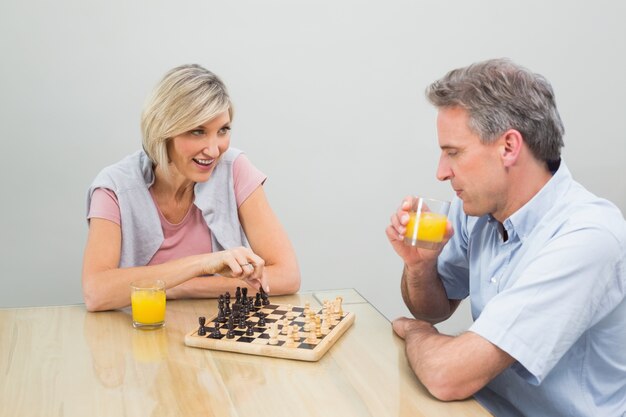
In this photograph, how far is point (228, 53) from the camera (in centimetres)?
350

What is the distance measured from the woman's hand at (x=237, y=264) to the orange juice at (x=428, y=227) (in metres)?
0.44

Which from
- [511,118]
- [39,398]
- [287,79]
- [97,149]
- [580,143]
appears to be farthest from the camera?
[580,143]

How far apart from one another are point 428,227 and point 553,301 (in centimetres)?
42

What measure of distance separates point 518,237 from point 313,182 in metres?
1.99

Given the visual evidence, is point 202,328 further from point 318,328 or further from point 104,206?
point 104,206

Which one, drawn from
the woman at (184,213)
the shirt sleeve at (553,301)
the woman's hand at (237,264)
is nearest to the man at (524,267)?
the shirt sleeve at (553,301)

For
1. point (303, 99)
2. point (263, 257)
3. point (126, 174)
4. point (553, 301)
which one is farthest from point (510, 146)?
point (303, 99)

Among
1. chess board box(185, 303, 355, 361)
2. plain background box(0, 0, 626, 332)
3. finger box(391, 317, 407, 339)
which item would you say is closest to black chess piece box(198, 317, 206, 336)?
chess board box(185, 303, 355, 361)

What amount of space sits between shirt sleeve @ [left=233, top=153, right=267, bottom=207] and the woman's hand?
46 cm

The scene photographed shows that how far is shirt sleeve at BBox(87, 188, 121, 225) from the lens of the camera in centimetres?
228

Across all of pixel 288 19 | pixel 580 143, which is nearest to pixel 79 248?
pixel 288 19

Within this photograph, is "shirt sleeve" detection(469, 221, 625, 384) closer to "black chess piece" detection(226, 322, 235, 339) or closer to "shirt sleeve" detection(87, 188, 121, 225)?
"black chess piece" detection(226, 322, 235, 339)

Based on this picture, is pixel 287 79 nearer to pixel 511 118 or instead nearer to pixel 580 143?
pixel 580 143

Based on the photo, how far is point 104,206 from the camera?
2293 millimetres
